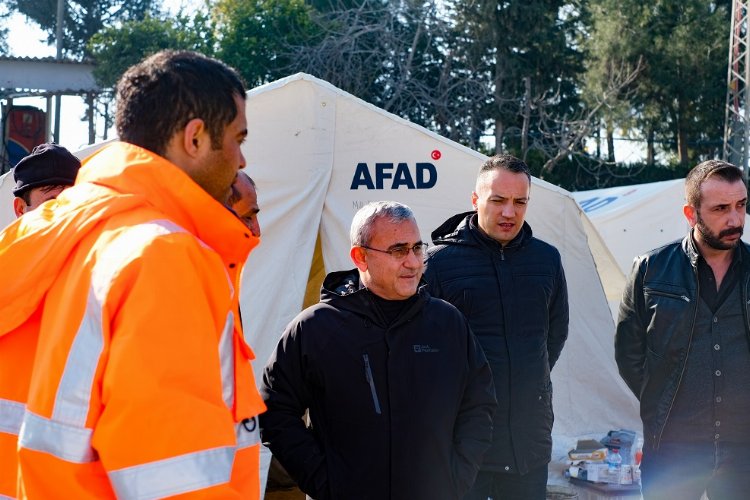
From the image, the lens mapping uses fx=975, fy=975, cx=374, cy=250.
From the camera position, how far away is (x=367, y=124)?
604 cm

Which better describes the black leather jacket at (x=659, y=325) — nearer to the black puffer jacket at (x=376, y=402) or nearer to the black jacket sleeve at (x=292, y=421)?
the black puffer jacket at (x=376, y=402)

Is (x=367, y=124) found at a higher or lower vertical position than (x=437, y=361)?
higher

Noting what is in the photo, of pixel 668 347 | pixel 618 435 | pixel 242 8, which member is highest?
pixel 242 8

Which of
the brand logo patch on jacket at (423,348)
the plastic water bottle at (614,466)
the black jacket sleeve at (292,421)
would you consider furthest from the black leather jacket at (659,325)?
the plastic water bottle at (614,466)

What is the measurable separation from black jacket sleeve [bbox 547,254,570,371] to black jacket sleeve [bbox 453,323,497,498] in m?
0.98

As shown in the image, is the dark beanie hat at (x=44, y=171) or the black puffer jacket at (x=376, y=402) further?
the dark beanie hat at (x=44, y=171)

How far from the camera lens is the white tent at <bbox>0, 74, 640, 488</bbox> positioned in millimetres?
A: 5848

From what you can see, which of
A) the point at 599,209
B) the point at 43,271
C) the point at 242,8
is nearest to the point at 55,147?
the point at 43,271

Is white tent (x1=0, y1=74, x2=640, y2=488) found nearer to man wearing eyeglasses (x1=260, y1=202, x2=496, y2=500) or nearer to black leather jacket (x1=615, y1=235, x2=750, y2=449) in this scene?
black leather jacket (x1=615, y1=235, x2=750, y2=449)

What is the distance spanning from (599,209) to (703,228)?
7605 mm

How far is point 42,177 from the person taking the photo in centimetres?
374

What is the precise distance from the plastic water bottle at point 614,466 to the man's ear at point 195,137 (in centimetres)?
515

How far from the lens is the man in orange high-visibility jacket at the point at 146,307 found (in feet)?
4.86

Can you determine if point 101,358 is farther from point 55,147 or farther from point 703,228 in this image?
point 703,228
